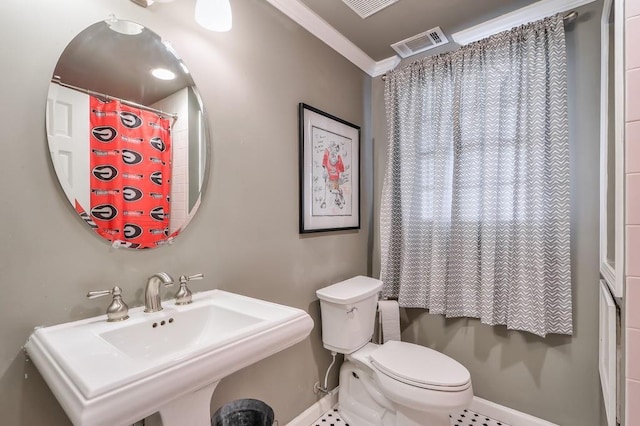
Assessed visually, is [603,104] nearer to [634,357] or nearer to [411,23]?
[411,23]

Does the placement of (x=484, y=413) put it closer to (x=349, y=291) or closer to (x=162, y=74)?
(x=349, y=291)

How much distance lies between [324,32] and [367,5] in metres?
0.31

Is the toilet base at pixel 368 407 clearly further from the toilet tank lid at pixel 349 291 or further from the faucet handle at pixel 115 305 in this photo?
the faucet handle at pixel 115 305

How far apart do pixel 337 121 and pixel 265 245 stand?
3.22 feet

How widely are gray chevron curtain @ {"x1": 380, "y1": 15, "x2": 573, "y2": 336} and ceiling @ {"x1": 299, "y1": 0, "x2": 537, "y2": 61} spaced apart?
0.15 meters

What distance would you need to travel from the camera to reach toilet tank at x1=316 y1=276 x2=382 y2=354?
66.6 inches

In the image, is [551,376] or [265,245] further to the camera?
[551,376]

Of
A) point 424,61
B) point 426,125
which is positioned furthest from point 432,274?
point 424,61

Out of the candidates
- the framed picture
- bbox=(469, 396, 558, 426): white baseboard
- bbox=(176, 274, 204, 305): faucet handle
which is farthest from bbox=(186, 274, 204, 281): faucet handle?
bbox=(469, 396, 558, 426): white baseboard

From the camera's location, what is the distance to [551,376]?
1671mm

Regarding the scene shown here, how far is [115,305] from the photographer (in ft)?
3.12

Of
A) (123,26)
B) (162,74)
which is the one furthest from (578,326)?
(123,26)

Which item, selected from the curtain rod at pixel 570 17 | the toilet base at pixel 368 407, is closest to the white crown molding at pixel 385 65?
the curtain rod at pixel 570 17

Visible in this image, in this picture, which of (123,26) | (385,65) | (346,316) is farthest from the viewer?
(385,65)
